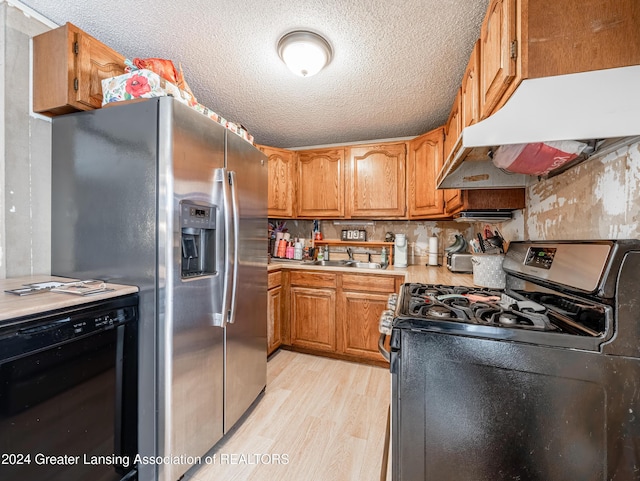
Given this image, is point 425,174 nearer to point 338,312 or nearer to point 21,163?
point 338,312

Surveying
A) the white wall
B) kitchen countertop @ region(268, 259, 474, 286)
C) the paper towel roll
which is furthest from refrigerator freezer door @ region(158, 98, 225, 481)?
the paper towel roll

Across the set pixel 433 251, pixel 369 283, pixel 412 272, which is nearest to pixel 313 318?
pixel 369 283

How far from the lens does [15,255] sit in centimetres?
131

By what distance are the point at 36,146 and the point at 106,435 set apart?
1.46m

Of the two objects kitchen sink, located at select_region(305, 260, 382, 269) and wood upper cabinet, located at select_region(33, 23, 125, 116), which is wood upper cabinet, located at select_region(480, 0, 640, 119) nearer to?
wood upper cabinet, located at select_region(33, 23, 125, 116)

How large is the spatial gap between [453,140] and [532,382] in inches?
65.2

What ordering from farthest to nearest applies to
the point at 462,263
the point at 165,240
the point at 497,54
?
the point at 462,263, the point at 165,240, the point at 497,54

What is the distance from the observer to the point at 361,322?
2482mm

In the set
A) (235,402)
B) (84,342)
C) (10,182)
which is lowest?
(235,402)

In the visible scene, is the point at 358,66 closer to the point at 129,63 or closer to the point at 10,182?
the point at 129,63

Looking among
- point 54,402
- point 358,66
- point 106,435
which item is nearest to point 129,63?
point 358,66

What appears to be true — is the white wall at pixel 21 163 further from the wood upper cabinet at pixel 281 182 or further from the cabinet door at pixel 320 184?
the cabinet door at pixel 320 184

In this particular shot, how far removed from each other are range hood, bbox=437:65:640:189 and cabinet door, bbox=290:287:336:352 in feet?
6.61

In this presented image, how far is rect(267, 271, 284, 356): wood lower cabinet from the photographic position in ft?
8.29
